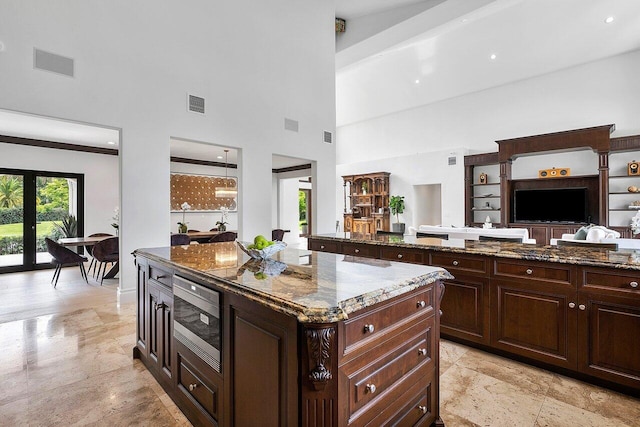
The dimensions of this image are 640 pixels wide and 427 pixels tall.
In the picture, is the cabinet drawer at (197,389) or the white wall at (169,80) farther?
the white wall at (169,80)

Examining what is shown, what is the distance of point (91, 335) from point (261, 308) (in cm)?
299

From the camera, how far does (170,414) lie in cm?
197

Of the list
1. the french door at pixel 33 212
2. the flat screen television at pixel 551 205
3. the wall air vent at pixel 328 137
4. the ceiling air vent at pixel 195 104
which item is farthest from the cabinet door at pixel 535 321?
the french door at pixel 33 212

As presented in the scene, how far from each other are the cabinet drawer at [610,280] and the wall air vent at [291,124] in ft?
15.9

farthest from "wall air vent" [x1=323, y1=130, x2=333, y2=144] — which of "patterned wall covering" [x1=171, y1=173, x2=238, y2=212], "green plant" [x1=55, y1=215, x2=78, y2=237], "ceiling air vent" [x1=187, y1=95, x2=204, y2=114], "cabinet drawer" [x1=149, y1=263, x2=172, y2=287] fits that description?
"green plant" [x1=55, y1=215, x2=78, y2=237]

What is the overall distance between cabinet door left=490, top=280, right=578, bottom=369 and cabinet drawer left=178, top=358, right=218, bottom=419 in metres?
2.17

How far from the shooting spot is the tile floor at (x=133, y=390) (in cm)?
192

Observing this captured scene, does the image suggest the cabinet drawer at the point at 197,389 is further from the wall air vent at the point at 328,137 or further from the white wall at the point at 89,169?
the white wall at the point at 89,169

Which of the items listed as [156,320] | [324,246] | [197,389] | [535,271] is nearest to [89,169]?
[324,246]

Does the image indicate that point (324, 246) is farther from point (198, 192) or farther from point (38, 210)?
point (38, 210)

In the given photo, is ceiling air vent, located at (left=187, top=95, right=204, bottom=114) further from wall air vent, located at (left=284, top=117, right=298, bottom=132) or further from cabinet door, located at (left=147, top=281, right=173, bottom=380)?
cabinet door, located at (left=147, top=281, right=173, bottom=380)

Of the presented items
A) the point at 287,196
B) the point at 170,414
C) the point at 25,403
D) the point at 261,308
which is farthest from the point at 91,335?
the point at 287,196

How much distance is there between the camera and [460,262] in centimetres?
273

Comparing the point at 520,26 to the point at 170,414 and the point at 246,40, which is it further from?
the point at 170,414
